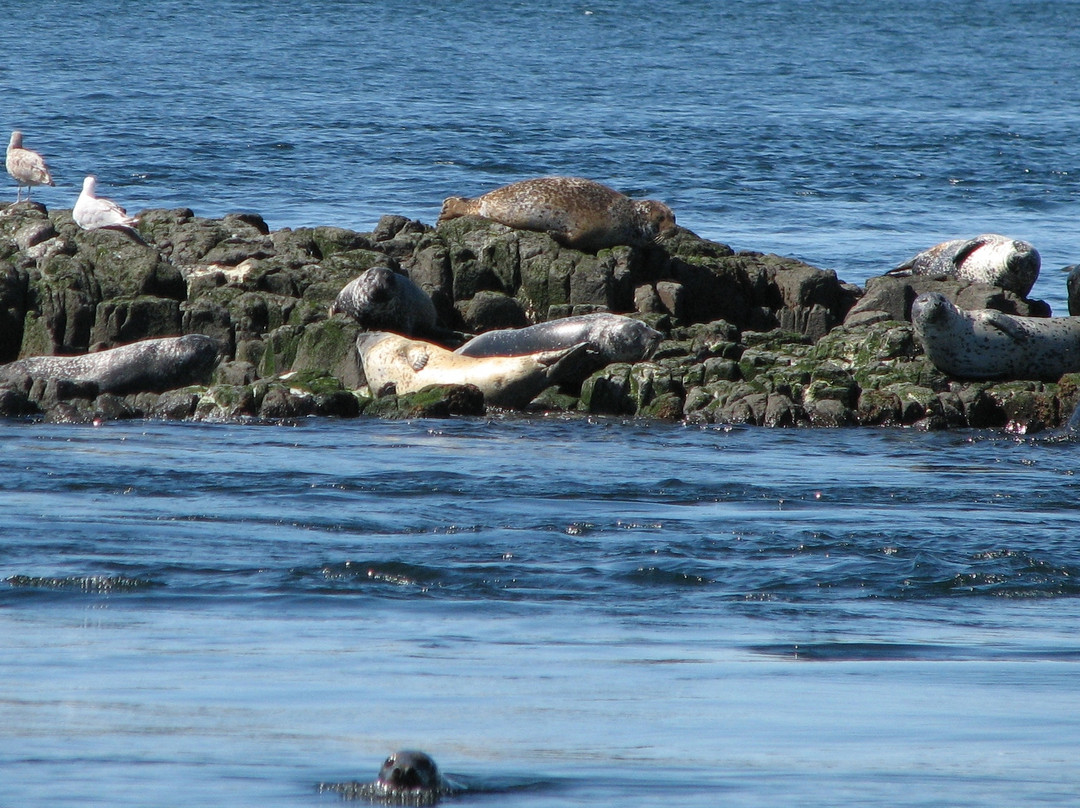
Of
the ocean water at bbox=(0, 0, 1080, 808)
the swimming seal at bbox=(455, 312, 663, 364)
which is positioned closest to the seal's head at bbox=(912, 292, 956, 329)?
the ocean water at bbox=(0, 0, 1080, 808)

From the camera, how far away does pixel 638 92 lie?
45.7 m

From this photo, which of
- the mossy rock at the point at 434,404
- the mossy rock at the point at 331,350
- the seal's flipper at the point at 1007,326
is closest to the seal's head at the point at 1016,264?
the seal's flipper at the point at 1007,326

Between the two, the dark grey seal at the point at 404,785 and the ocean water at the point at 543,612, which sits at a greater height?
the dark grey seal at the point at 404,785

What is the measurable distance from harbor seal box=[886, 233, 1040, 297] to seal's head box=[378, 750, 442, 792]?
12498mm

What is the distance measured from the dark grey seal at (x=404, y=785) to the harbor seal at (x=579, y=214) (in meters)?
11.6

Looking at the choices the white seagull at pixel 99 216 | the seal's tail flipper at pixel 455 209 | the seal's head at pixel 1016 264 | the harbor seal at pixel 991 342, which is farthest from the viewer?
the seal's tail flipper at pixel 455 209

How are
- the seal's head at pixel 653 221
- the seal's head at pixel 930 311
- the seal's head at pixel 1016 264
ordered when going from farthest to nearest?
1. the seal's head at pixel 1016 264
2. the seal's head at pixel 653 221
3. the seal's head at pixel 930 311

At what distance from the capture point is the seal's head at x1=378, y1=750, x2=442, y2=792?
3891 mm

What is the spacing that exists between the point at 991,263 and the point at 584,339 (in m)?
4.46

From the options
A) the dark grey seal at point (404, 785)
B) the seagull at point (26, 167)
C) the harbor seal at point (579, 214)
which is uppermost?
the dark grey seal at point (404, 785)

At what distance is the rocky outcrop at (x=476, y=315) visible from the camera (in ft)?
41.6

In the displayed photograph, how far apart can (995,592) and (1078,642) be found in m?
1.07

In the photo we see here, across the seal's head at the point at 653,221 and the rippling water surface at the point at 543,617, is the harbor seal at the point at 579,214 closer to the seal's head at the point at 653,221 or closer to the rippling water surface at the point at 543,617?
the seal's head at the point at 653,221

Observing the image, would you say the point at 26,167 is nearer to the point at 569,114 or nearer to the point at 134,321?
the point at 134,321
